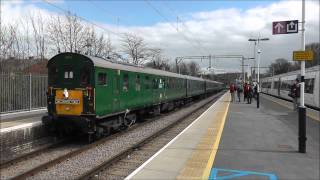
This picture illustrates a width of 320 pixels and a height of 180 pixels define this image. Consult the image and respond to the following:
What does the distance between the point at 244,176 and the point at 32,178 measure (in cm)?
449

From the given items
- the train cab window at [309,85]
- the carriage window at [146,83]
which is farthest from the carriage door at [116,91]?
the train cab window at [309,85]

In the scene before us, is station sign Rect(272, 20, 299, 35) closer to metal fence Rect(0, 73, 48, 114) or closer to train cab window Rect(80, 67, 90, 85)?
train cab window Rect(80, 67, 90, 85)

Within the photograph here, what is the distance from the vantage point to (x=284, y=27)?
11859mm

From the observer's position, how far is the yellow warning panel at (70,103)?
13.5m

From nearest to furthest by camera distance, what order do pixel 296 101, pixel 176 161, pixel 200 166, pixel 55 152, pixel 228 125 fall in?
pixel 200 166 < pixel 176 161 < pixel 55 152 < pixel 228 125 < pixel 296 101

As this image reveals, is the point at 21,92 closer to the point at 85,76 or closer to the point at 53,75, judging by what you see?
the point at 53,75

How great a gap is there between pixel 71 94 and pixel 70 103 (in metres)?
0.29

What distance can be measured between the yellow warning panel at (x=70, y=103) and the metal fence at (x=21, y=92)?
7.85 m

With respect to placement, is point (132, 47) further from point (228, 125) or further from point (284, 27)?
point (284, 27)

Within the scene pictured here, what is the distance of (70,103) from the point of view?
44.8 feet

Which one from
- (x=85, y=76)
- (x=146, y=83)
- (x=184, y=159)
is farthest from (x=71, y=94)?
(x=146, y=83)

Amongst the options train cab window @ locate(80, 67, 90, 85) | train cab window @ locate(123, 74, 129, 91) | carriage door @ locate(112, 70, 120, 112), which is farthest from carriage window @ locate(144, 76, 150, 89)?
train cab window @ locate(80, 67, 90, 85)

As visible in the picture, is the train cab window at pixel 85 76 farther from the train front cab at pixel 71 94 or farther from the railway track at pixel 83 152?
the railway track at pixel 83 152

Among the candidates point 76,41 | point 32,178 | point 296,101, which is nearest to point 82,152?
point 32,178
